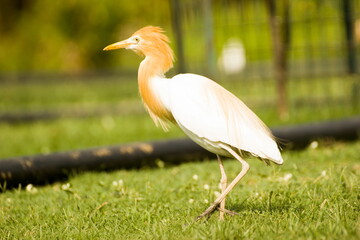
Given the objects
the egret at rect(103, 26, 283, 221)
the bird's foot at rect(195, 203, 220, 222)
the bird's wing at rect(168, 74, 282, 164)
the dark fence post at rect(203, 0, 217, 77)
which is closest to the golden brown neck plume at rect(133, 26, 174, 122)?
the egret at rect(103, 26, 283, 221)

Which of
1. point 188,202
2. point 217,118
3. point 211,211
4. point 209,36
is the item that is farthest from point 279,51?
point 211,211

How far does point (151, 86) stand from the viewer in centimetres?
348

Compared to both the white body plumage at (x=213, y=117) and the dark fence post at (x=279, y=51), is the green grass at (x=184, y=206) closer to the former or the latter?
the white body plumage at (x=213, y=117)

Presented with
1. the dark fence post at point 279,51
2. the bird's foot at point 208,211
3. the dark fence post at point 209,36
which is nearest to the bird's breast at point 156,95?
the bird's foot at point 208,211

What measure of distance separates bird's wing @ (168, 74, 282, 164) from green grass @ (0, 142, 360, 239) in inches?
14.8

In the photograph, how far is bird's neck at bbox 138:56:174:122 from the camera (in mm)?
3486

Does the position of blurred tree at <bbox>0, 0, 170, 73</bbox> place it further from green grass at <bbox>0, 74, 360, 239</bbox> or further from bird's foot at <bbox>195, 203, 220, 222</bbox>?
bird's foot at <bbox>195, 203, 220, 222</bbox>

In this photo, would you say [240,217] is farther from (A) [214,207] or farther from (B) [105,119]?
(B) [105,119]

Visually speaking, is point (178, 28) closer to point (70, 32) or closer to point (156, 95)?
point (156, 95)

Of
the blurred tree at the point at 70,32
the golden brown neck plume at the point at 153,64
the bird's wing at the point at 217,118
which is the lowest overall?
the blurred tree at the point at 70,32

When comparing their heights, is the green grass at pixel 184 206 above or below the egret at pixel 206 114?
below

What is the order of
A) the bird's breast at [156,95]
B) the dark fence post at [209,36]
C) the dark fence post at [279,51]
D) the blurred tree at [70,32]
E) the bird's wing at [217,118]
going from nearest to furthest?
the bird's wing at [217,118] < the bird's breast at [156,95] < the dark fence post at [279,51] < the dark fence post at [209,36] < the blurred tree at [70,32]

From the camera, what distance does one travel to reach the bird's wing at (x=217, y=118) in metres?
3.27

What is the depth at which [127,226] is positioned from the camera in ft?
11.0
